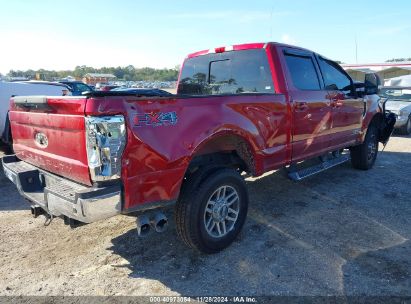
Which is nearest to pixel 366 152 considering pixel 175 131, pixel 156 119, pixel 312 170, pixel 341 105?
pixel 341 105

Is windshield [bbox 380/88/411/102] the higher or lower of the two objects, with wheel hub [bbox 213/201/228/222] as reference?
higher

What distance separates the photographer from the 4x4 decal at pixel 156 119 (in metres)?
2.64

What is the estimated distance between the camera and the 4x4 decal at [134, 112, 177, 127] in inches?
104

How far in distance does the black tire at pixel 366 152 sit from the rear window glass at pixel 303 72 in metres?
2.29

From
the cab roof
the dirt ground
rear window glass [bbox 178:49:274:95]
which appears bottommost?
the dirt ground

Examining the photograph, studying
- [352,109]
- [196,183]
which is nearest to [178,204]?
→ [196,183]

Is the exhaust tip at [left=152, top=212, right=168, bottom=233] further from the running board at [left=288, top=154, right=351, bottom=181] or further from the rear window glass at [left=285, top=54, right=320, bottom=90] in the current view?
the rear window glass at [left=285, top=54, right=320, bottom=90]

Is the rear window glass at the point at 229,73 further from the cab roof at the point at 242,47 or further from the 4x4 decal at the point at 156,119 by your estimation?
the 4x4 decal at the point at 156,119

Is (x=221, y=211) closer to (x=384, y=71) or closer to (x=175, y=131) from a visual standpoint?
(x=175, y=131)

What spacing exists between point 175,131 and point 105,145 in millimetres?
609

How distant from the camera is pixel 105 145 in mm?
2500

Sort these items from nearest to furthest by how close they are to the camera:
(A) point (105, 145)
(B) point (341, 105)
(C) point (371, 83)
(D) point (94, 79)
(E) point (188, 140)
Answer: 1. (A) point (105, 145)
2. (E) point (188, 140)
3. (B) point (341, 105)
4. (C) point (371, 83)
5. (D) point (94, 79)

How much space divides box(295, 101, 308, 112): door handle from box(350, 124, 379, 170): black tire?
2650 millimetres

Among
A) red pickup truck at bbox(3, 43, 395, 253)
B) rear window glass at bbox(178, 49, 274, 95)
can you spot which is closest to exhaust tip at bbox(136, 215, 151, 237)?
red pickup truck at bbox(3, 43, 395, 253)
